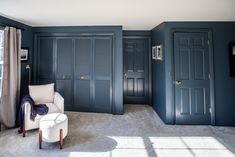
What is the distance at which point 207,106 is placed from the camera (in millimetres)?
3451

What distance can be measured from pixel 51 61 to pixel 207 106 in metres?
3.96

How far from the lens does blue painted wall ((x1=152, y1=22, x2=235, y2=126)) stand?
3.47 m

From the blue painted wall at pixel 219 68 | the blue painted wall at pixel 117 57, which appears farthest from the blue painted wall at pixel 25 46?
the blue painted wall at pixel 219 68

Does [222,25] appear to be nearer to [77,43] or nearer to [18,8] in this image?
[77,43]

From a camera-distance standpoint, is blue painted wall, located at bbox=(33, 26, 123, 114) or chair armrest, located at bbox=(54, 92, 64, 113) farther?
blue painted wall, located at bbox=(33, 26, 123, 114)

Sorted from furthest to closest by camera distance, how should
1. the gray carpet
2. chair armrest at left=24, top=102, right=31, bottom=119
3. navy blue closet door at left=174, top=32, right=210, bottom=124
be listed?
1. navy blue closet door at left=174, top=32, right=210, bottom=124
2. chair armrest at left=24, top=102, right=31, bottom=119
3. the gray carpet

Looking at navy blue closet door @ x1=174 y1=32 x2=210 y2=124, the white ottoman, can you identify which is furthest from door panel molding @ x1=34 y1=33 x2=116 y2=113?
the white ottoman

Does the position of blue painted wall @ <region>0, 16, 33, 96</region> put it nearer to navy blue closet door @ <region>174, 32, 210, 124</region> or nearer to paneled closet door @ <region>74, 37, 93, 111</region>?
paneled closet door @ <region>74, 37, 93, 111</region>

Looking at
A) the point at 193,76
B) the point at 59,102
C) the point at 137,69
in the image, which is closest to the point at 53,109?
the point at 59,102

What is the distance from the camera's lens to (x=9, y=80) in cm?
328

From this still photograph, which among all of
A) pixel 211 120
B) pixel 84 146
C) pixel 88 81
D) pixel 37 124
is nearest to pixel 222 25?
pixel 211 120

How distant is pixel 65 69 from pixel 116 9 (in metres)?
2.26

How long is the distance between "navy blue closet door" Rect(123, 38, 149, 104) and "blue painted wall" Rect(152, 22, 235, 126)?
1.60 meters

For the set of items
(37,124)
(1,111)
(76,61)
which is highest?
(76,61)
